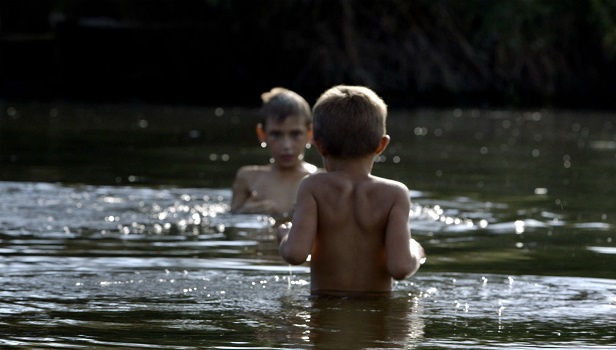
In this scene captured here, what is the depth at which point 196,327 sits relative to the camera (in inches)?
231

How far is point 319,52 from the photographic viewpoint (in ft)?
90.4

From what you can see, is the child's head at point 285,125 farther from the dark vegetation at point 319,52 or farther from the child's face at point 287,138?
the dark vegetation at point 319,52

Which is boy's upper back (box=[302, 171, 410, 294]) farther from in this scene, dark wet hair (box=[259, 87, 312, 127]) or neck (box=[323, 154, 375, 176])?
dark wet hair (box=[259, 87, 312, 127])

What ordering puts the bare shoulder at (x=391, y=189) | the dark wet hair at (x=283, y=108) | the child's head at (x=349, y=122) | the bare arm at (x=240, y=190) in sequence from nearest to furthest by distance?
1. the child's head at (x=349, y=122)
2. the bare shoulder at (x=391, y=189)
3. the dark wet hair at (x=283, y=108)
4. the bare arm at (x=240, y=190)

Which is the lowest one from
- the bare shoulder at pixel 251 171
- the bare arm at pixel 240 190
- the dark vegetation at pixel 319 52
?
the bare arm at pixel 240 190

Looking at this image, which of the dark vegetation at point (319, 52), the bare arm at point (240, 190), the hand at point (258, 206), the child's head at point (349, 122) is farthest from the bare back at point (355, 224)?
the dark vegetation at point (319, 52)

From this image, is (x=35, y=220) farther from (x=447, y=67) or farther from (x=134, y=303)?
(x=447, y=67)

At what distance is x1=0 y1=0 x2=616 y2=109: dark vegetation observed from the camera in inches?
1083

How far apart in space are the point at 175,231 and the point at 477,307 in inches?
130

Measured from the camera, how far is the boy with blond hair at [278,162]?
10055mm

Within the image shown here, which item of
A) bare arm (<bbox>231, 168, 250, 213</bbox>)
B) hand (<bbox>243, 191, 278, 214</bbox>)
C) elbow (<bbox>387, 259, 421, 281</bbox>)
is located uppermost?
bare arm (<bbox>231, 168, 250, 213</bbox>)

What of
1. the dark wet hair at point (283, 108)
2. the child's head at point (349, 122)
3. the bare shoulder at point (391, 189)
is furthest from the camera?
the dark wet hair at point (283, 108)

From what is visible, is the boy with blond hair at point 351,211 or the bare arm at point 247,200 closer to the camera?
the boy with blond hair at point 351,211

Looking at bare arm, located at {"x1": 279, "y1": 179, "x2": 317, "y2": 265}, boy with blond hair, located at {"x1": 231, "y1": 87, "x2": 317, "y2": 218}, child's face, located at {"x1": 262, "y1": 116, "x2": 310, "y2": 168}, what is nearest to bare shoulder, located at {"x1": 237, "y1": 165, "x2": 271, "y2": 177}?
boy with blond hair, located at {"x1": 231, "y1": 87, "x2": 317, "y2": 218}
